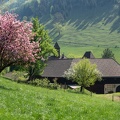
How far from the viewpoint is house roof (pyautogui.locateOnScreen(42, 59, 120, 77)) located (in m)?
84.8

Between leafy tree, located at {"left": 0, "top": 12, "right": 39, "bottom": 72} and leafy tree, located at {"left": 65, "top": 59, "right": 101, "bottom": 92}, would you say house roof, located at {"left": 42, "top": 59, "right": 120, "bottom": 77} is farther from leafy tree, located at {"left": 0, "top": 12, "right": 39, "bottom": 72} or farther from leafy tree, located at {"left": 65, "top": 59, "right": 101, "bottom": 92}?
leafy tree, located at {"left": 0, "top": 12, "right": 39, "bottom": 72}

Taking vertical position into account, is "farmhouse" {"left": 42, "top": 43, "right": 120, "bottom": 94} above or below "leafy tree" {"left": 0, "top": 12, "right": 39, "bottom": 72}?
below

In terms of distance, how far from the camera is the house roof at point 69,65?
3337 inches

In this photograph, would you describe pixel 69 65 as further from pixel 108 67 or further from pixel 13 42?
pixel 13 42

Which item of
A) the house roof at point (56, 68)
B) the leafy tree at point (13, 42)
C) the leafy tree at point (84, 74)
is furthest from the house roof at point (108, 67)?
the leafy tree at point (13, 42)

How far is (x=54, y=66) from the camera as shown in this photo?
3565 inches

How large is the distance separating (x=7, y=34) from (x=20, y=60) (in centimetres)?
395

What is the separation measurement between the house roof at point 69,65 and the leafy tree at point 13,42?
49994mm

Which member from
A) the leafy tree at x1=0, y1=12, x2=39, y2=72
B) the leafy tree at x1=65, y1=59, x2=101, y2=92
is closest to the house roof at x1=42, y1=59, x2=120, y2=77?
the leafy tree at x1=65, y1=59, x2=101, y2=92

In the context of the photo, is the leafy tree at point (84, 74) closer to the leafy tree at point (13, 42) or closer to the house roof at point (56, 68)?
the house roof at point (56, 68)

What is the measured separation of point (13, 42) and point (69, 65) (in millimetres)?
56405

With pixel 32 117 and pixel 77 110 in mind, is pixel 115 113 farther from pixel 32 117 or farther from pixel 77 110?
pixel 32 117

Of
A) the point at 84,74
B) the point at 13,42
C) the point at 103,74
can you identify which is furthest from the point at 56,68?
the point at 13,42

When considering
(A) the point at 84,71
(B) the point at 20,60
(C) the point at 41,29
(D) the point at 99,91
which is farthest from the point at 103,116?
(D) the point at 99,91
